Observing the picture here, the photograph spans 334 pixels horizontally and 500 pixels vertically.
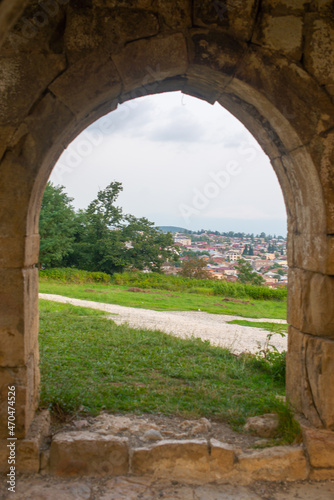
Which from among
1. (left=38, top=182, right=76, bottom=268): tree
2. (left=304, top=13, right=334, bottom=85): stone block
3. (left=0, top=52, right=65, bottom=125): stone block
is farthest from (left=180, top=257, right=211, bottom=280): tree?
(left=0, top=52, right=65, bottom=125): stone block

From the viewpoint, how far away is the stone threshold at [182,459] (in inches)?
119

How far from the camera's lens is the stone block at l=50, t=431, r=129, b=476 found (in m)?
3.00

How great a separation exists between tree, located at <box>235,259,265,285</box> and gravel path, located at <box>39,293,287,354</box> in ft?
22.8

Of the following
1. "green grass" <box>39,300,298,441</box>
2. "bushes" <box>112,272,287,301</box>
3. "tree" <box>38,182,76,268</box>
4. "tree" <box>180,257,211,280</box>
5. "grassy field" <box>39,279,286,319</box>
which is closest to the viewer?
"green grass" <box>39,300,298,441</box>

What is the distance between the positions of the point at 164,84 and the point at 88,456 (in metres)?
3.13

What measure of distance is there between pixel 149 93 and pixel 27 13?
1.17m

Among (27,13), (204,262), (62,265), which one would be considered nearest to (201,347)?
(27,13)

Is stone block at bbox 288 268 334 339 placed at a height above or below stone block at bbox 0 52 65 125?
below

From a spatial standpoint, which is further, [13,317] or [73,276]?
[73,276]

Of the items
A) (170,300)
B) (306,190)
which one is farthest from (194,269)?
(306,190)

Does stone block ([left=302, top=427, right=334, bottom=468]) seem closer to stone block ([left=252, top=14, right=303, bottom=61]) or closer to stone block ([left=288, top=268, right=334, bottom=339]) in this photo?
stone block ([left=288, top=268, right=334, bottom=339])

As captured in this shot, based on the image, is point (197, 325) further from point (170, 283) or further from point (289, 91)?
point (170, 283)

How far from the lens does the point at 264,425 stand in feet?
11.4

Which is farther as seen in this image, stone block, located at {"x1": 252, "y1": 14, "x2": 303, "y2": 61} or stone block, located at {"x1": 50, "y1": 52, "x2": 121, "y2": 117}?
stone block, located at {"x1": 252, "y1": 14, "x2": 303, "y2": 61}
